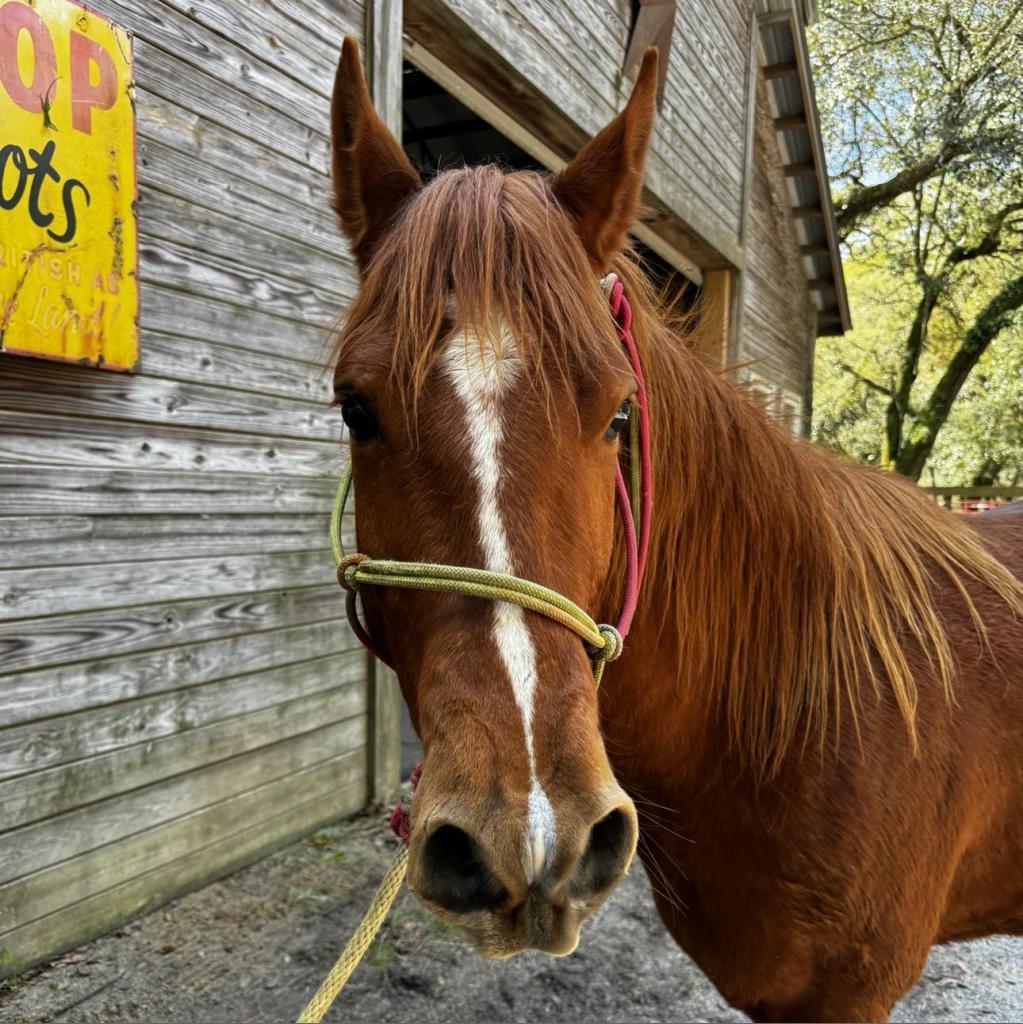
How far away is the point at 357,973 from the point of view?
2393mm

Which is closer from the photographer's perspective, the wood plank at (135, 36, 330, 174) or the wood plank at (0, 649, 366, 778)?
the wood plank at (0, 649, 366, 778)

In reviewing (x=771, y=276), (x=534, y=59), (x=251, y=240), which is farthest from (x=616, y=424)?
(x=771, y=276)

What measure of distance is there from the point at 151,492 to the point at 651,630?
5.93 ft

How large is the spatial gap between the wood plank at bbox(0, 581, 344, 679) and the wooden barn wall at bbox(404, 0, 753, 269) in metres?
2.64

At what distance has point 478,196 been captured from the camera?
1.19 meters

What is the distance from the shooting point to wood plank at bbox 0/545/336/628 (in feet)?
6.79

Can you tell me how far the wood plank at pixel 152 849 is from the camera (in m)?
2.10

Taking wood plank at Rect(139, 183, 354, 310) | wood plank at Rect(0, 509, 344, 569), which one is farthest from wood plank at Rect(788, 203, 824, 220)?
wood plank at Rect(0, 509, 344, 569)

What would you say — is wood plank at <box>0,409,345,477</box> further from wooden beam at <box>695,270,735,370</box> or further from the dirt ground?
wooden beam at <box>695,270,735,370</box>

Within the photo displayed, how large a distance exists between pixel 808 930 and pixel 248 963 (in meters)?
1.82

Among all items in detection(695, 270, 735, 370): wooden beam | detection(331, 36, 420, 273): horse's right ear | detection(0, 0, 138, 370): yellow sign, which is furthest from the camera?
detection(0, 0, 138, 370): yellow sign

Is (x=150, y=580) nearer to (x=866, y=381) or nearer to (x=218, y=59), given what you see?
(x=218, y=59)

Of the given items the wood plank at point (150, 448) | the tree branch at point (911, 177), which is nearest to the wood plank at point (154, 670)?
the wood plank at point (150, 448)

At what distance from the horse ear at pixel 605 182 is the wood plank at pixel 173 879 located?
2434 mm
